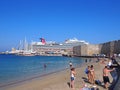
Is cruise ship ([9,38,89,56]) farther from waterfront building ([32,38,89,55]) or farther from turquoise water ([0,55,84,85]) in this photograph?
turquoise water ([0,55,84,85])

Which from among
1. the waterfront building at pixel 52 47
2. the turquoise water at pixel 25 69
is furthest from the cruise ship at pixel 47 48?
the turquoise water at pixel 25 69

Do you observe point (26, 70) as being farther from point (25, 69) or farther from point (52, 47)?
point (52, 47)

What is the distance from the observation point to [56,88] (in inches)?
656

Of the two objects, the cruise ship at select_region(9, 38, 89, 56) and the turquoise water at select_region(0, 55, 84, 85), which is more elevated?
the cruise ship at select_region(9, 38, 89, 56)

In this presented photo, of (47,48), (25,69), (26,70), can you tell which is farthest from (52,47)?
(26,70)

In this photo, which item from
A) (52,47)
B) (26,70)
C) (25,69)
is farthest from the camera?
(52,47)

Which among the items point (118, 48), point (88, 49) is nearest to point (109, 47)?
point (118, 48)

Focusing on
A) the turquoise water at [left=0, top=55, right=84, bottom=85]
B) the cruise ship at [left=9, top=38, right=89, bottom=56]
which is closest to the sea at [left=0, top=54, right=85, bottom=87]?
the turquoise water at [left=0, top=55, right=84, bottom=85]

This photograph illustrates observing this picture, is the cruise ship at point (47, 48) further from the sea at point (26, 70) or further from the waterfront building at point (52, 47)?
the sea at point (26, 70)

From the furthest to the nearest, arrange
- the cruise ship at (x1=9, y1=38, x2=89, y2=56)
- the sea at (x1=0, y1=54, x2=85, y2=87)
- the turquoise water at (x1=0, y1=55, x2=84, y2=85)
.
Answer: the cruise ship at (x1=9, y1=38, x2=89, y2=56)
the turquoise water at (x1=0, y1=55, x2=84, y2=85)
the sea at (x1=0, y1=54, x2=85, y2=87)

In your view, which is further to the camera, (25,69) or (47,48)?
(47,48)

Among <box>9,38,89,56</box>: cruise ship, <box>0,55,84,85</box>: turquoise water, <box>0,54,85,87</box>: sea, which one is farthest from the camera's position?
<box>9,38,89,56</box>: cruise ship

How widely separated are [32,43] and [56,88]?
161360 millimetres

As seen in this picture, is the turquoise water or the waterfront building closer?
the turquoise water
